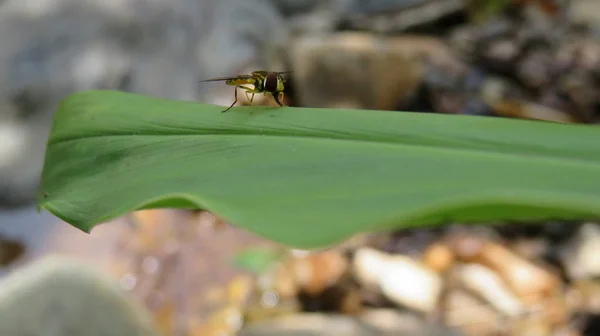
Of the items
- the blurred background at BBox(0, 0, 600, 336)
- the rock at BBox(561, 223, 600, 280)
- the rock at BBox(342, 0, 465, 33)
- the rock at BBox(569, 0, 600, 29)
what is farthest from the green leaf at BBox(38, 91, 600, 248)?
the rock at BBox(569, 0, 600, 29)

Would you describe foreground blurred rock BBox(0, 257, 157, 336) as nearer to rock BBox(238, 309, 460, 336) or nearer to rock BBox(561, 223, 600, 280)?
rock BBox(238, 309, 460, 336)

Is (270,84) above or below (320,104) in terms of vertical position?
above

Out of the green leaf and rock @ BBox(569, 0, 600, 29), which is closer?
the green leaf

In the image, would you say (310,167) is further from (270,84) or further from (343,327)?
(343,327)

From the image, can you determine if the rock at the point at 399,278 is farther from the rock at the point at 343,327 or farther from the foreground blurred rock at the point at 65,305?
the foreground blurred rock at the point at 65,305

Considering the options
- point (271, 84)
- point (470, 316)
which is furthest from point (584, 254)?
point (271, 84)

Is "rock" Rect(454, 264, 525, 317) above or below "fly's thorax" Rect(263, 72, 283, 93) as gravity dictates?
below
